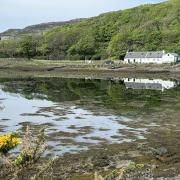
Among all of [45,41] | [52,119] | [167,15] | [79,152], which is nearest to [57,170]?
[79,152]

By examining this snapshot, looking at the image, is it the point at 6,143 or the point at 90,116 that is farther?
the point at 90,116

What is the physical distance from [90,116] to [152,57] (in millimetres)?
86203

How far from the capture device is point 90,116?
103 feet

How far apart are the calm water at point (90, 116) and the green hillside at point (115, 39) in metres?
84.7

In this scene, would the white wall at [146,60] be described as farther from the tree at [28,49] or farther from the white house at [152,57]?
the tree at [28,49]

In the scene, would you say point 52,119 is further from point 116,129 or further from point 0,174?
point 0,174

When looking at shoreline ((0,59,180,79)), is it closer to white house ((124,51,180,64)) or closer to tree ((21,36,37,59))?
white house ((124,51,180,64))

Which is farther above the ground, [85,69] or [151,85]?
[151,85]

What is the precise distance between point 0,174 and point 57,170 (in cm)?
1019

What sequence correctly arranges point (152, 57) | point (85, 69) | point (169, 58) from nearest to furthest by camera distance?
point (85, 69)
point (169, 58)
point (152, 57)

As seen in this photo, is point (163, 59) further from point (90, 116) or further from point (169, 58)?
point (90, 116)

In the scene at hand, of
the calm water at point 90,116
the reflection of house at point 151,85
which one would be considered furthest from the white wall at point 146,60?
the calm water at point 90,116

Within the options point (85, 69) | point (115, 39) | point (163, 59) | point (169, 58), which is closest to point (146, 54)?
point (163, 59)

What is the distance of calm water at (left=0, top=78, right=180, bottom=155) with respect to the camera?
23.5 m
